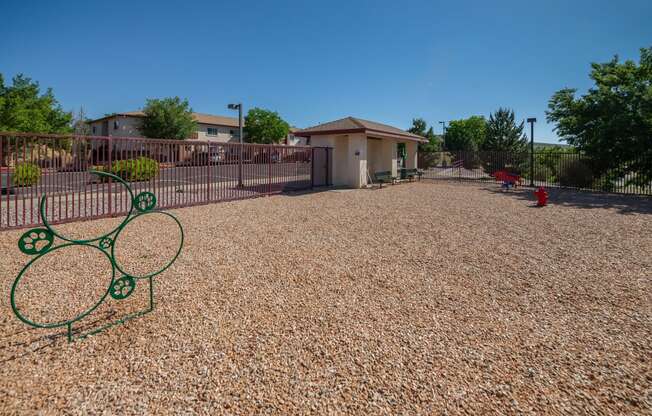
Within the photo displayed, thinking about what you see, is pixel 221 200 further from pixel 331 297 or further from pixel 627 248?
pixel 627 248

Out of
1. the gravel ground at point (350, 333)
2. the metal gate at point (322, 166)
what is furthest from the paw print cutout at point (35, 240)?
the metal gate at point (322, 166)

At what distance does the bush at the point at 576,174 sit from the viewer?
19.1m

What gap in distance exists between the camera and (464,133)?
70.8 m

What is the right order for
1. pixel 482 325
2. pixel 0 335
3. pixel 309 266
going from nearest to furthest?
pixel 0 335 → pixel 482 325 → pixel 309 266

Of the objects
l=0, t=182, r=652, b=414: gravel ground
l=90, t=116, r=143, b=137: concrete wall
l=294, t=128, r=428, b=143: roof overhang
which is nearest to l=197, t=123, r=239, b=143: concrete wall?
l=90, t=116, r=143, b=137: concrete wall

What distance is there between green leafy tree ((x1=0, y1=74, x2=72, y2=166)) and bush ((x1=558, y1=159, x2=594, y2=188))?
37.3 metres

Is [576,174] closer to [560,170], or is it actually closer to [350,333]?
[560,170]

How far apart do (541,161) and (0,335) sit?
2729cm

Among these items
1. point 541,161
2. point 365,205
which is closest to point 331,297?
point 365,205

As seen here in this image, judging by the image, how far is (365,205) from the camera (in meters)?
12.2

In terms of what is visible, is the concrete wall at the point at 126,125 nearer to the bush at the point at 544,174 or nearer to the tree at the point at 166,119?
the tree at the point at 166,119

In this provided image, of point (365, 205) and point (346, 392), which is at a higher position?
point (365, 205)

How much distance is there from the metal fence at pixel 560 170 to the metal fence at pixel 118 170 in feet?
43.9

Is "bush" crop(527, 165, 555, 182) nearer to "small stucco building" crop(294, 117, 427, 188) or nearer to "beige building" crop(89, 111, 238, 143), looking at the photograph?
"small stucco building" crop(294, 117, 427, 188)
